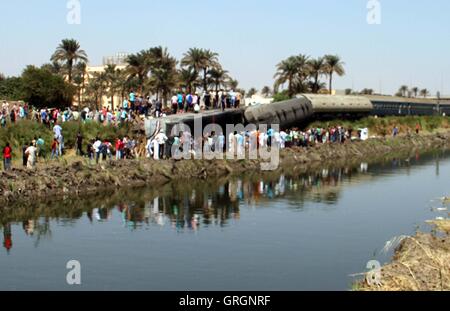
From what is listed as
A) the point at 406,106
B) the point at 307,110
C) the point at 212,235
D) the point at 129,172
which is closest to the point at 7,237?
the point at 212,235

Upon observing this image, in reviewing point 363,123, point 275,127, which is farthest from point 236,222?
point 363,123

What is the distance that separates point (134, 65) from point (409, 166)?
3799 centimetres

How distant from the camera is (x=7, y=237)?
84.4ft

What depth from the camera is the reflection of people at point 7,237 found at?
24.3 meters

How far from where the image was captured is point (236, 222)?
2983 cm

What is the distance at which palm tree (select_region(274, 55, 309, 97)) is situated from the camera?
101 metres

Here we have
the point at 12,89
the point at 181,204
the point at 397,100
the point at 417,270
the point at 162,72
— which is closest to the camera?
the point at 417,270

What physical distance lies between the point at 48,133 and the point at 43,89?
56.5 metres

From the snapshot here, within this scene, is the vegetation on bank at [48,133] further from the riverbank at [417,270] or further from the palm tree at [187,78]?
the palm tree at [187,78]

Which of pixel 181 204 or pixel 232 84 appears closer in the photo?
pixel 181 204

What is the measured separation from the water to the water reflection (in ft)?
0.15

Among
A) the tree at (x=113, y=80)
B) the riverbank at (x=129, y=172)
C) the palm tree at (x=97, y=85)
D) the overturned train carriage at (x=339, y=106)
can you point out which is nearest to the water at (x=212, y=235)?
the riverbank at (x=129, y=172)

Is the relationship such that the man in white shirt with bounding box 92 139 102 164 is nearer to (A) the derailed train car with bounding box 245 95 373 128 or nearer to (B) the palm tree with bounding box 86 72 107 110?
(A) the derailed train car with bounding box 245 95 373 128

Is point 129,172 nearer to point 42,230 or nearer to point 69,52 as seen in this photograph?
point 42,230
